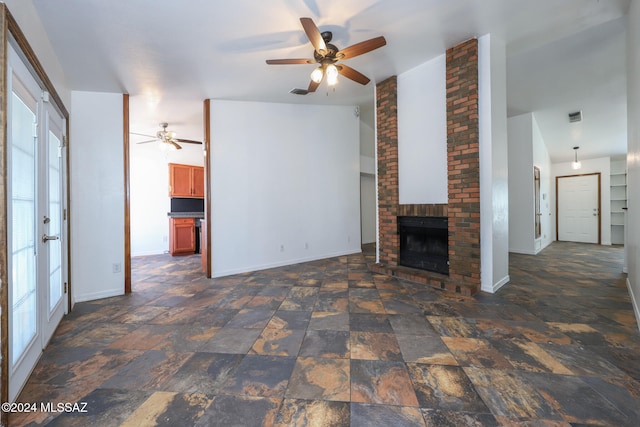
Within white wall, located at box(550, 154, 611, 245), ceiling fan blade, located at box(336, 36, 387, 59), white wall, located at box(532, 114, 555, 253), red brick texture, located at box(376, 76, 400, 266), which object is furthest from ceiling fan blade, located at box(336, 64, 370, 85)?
white wall, located at box(550, 154, 611, 245)

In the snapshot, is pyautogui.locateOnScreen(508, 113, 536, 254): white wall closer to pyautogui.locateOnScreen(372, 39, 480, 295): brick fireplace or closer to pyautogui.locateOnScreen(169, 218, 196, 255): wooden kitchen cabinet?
pyautogui.locateOnScreen(372, 39, 480, 295): brick fireplace

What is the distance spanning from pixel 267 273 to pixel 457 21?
402cm

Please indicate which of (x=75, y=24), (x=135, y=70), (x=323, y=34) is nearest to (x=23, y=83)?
(x=75, y=24)

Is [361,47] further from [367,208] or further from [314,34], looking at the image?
[367,208]

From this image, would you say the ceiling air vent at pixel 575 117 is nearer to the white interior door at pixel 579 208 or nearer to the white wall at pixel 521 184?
the white wall at pixel 521 184

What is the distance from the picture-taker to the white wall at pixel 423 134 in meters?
3.38

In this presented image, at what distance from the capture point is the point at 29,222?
179 cm

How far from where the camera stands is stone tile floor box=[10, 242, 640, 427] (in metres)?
1.29

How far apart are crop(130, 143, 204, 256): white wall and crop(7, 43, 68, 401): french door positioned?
4.21 metres

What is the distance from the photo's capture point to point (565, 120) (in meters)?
5.53

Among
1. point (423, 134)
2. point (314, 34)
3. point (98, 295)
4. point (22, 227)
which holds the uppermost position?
point (314, 34)

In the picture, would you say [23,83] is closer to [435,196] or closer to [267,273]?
[267,273]

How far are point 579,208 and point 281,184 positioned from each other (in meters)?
9.16

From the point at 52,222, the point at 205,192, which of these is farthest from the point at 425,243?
the point at 52,222
